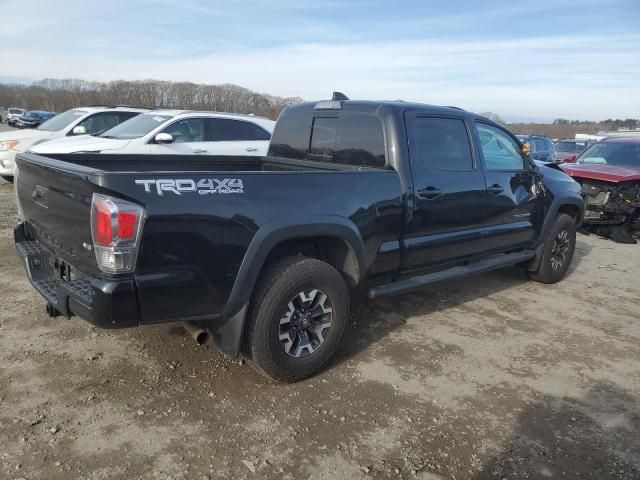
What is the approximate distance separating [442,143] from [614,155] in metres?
6.90

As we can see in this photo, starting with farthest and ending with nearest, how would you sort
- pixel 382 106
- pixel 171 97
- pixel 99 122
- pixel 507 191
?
1. pixel 171 97
2. pixel 99 122
3. pixel 507 191
4. pixel 382 106

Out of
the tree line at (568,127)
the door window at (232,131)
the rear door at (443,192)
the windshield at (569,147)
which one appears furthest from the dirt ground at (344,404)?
the tree line at (568,127)

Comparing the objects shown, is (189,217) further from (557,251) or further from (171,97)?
(171,97)

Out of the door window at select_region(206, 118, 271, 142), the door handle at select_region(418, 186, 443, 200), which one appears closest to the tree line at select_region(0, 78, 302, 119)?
the door window at select_region(206, 118, 271, 142)

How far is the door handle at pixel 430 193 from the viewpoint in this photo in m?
4.11

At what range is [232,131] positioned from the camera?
9.28 m

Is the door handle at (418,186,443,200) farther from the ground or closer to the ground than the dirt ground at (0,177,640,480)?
farther from the ground

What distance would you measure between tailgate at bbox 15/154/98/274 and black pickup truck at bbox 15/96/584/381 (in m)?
0.02

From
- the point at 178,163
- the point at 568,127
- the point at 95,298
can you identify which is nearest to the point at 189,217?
the point at 95,298

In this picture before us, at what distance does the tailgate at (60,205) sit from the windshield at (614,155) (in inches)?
369

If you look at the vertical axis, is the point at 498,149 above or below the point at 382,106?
below

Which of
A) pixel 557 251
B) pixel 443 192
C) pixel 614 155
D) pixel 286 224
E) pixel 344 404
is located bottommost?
pixel 344 404

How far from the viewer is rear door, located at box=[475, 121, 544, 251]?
4.85m

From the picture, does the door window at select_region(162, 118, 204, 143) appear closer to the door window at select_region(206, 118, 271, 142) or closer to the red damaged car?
the door window at select_region(206, 118, 271, 142)
